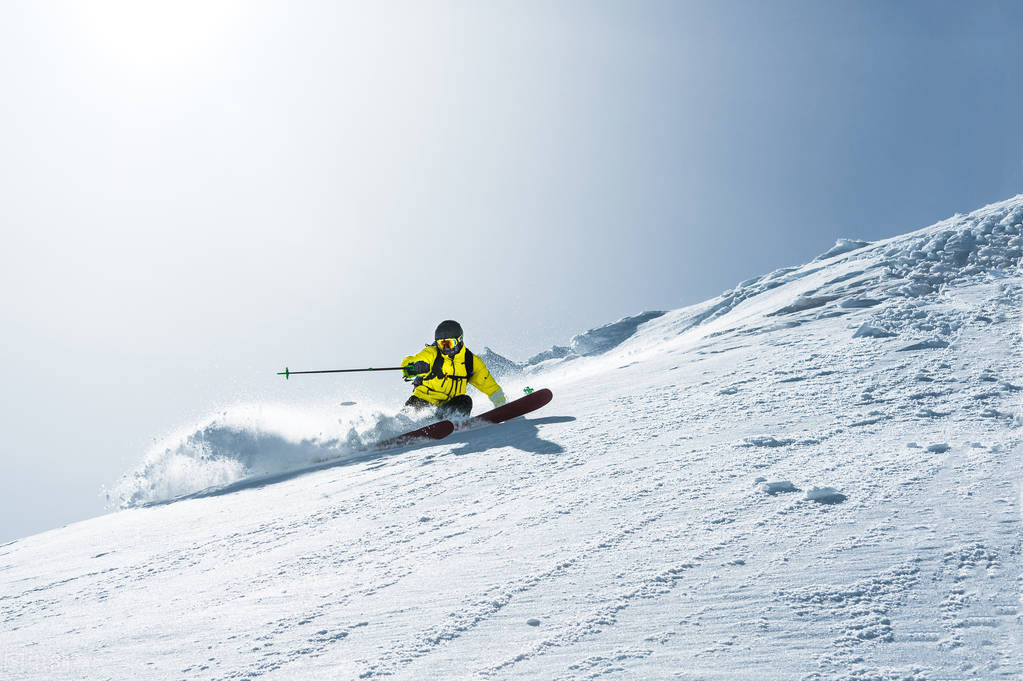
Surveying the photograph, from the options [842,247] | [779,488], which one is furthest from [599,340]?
[779,488]

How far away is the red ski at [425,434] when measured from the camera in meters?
9.82

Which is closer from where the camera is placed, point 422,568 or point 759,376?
point 422,568

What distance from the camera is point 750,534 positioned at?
4.07m

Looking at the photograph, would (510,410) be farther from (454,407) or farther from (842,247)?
(842,247)

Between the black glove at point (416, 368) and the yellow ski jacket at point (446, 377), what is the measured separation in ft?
0.17

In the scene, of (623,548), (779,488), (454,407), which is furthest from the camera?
(454,407)

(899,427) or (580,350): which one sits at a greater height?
(580,350)

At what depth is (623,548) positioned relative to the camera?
4.19 metres

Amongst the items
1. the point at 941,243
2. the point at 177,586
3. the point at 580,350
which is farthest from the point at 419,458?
the point at 580,350

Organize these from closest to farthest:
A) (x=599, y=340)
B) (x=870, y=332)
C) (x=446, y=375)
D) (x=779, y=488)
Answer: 1. (x=779, y=488)
2. (x=870, y=332)
3. (x=446, y=375)
4. (x=599, y=340)

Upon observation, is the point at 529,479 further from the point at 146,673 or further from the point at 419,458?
the point at 146,673

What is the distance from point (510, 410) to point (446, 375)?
1207 mm

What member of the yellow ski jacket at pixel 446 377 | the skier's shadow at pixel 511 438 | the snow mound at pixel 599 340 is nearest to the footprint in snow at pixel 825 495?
the skier's shadow at pixel 511 438

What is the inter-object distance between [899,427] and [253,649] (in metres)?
5.64
